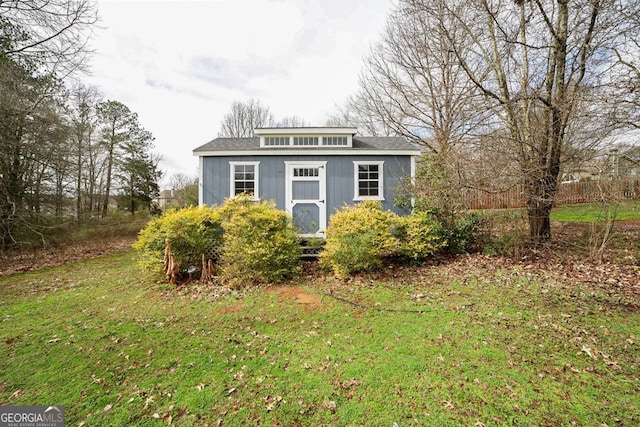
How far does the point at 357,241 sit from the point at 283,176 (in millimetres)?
3936

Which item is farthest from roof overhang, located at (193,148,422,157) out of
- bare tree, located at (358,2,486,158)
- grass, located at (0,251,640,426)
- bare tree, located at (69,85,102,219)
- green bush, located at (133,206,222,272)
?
bare tree, located at (69,85,102,219)

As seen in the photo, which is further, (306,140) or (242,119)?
(242,119)

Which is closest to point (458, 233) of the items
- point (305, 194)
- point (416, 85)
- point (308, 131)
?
point (305, 194)

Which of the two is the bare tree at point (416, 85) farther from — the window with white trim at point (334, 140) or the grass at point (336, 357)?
the grass at point (336, 357)

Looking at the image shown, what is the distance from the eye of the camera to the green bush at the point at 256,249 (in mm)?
6098

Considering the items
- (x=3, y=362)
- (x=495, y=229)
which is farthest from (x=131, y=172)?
(x=495, y=229)

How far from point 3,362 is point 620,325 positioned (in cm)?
819

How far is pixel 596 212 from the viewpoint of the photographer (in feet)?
22.1

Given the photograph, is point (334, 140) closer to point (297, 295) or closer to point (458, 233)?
point (458, 233)

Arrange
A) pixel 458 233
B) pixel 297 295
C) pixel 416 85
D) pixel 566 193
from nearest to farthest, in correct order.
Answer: pixel 297 295, pixel 458 233, pixel 566 193, pixel 416 85

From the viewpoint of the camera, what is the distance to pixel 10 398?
268 centimetres

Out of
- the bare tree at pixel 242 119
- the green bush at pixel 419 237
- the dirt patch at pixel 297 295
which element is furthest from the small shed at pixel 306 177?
the bare tree at pixel 242 119

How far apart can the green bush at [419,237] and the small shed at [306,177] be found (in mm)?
1811

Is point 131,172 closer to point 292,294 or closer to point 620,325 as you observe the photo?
point 292,294
